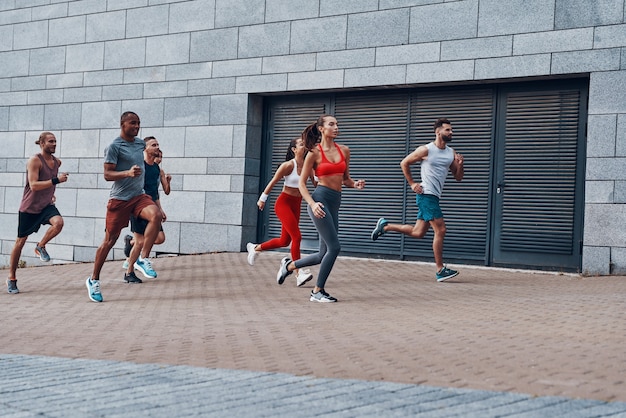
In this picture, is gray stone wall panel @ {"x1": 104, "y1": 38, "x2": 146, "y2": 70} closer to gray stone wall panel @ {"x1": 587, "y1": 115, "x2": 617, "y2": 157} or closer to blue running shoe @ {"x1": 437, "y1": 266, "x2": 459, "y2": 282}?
blue running shoe @ {"x1": 437, "y1": 266, "x2": 459, "y2": 282}

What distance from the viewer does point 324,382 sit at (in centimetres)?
478

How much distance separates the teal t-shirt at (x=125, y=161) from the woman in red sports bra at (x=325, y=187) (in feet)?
6.53

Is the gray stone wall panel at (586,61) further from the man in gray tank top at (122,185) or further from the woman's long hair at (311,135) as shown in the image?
the man in gray tank top at (122,185)

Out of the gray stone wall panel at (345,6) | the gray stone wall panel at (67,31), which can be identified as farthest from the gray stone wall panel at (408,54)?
the gray stone wall panel at (67,31)

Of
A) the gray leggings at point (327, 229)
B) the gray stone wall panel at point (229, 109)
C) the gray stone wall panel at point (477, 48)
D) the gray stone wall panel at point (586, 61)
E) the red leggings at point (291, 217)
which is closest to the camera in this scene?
the gray leggings at point (327, 229)

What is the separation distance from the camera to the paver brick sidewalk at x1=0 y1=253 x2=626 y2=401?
17.3 feet

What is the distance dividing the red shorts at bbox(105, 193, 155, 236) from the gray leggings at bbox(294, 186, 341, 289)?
7.22 feet

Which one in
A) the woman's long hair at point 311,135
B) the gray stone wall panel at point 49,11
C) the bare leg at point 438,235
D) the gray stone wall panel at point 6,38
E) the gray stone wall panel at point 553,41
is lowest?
the bare leg at point 438,235

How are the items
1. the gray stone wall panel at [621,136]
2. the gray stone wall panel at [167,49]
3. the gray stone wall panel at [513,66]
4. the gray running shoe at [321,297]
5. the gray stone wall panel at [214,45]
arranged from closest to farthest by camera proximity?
1. the gray running shoe at [321,297]
2. the gray stone wall panel at [621,136]
3. the gray stone wall panel at [513,66]
4. the gray stone wall panel at [214,45]
5. the gray stone wall panel at [167,49]

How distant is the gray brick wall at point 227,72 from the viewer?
488 inches

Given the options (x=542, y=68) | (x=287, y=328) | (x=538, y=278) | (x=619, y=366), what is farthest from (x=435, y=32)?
(x=619, y=366)

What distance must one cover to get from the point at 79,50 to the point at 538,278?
10735 mm

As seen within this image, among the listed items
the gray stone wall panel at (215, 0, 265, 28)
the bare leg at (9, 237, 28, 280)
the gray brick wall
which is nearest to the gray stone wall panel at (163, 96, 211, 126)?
the gray brick wall

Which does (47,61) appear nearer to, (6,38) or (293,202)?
(6,38)
